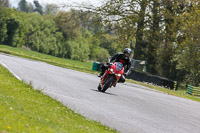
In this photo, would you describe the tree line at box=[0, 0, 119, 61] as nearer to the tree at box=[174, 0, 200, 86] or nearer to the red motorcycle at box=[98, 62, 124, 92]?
the tree at box=[174, 0, 200, 86]

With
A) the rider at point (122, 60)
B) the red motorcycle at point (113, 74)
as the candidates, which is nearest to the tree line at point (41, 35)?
the rider at point (122, 60)

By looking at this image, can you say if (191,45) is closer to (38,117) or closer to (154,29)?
(154,29)

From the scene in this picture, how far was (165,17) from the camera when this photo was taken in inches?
1629

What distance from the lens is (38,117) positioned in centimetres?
716

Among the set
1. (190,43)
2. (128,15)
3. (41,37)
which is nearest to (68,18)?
(128,15)

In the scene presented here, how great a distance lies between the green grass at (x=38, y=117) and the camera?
621cm

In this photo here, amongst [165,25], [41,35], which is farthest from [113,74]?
[41,35]

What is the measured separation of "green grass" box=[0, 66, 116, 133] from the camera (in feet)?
20.4

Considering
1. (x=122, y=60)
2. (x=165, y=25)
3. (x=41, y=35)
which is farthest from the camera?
(x=41, y=35)

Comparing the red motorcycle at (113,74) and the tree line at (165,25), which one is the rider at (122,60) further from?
the tree line at (165,25)

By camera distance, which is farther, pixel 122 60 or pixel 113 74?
pixel 122 60

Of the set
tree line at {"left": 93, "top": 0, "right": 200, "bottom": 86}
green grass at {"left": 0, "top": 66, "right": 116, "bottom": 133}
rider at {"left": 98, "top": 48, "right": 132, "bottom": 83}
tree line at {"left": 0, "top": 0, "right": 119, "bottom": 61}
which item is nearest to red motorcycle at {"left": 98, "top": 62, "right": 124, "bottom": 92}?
rider at {"left": 98, "top": 48, "right": 132, "bottom": 83}

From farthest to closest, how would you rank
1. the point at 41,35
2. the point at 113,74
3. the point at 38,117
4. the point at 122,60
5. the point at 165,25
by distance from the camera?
the point at 41,35 < the point at 165,25 < the point at 122,60 < the point at 113,74 < the point at 38,117

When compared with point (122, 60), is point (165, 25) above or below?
above
